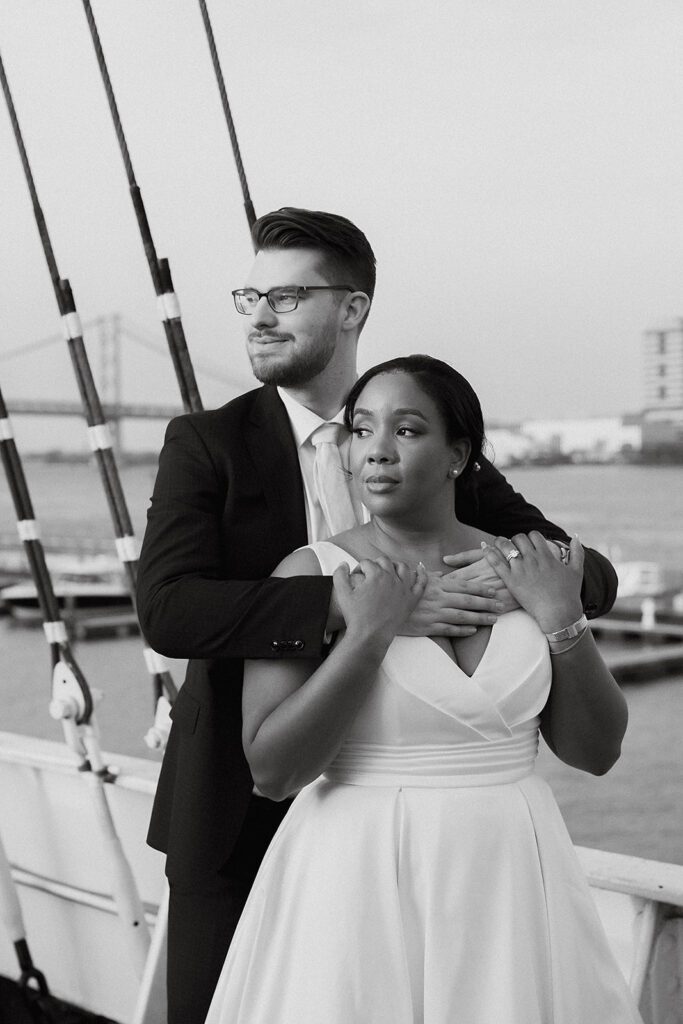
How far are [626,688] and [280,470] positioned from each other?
30723mm

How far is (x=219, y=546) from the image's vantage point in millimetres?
1605

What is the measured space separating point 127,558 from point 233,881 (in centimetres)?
99

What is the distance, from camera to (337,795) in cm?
139

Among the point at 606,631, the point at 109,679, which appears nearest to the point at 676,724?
the point at 606,631

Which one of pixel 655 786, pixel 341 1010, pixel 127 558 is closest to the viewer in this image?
pixel 341 1010

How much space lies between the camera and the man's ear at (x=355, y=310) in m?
1.65

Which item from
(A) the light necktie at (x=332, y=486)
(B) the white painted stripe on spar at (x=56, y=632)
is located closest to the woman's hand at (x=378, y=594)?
(A) the light necktie at (x=332, y=486)

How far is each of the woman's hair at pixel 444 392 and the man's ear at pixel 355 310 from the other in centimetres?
24

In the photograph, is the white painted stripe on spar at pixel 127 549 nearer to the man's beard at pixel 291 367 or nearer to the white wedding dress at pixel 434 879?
the man's beard at pixel 291 367

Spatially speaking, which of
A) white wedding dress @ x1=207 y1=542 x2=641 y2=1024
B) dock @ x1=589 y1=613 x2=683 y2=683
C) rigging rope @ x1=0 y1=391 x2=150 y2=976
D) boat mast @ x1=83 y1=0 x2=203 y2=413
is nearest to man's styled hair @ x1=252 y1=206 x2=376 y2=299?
white wedding dress @ x1=207 y1=542 x2=641 y2=1024

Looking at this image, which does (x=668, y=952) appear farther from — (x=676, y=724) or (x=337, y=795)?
(x=676, y=724)

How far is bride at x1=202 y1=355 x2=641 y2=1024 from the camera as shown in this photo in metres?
1.33

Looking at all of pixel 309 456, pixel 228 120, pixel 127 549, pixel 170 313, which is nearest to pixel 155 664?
pixel 127 549

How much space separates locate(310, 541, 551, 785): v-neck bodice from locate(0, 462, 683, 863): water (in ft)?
29.9
